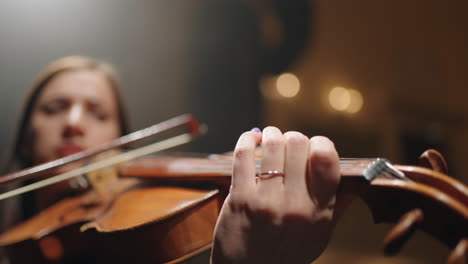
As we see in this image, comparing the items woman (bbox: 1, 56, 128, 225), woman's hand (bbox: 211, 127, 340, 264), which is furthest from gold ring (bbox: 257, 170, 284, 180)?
woman (bbox: 1, 56, 128, 225)

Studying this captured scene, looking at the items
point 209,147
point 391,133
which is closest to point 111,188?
point 209,147

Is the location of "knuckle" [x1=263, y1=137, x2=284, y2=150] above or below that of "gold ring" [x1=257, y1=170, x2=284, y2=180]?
above

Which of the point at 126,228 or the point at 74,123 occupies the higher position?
the point at 74,123

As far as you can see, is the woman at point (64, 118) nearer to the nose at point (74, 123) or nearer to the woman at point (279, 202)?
the nose at point (74, 123)

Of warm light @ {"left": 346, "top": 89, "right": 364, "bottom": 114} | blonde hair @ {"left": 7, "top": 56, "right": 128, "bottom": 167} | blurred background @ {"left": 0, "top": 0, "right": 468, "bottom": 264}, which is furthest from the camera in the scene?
warm light @ {"left": 346, "top": 89, "right": 364, "bottom": 114}

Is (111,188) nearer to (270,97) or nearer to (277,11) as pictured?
(270,97)

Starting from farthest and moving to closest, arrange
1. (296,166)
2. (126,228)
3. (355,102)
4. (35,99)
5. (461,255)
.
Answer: (355,102)
(35,99)
(126,228)
(296,166)
(461,255)

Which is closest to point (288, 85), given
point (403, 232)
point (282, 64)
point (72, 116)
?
point (282, 64)

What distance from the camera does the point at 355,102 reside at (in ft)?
4.93

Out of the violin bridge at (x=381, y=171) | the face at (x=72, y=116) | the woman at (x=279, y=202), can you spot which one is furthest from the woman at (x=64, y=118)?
the violin bridge at (x=381, y=171)

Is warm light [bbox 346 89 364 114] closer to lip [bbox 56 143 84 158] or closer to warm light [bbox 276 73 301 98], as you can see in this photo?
warm light [bbox 276 73 301 98]

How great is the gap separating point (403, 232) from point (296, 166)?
0.46 feet

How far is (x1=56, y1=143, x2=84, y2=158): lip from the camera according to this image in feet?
3.16

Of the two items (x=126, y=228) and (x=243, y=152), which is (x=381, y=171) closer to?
(x=243, y=152)
